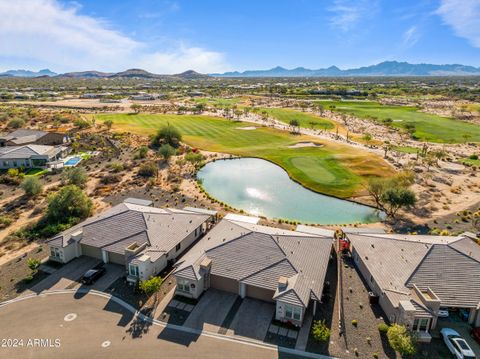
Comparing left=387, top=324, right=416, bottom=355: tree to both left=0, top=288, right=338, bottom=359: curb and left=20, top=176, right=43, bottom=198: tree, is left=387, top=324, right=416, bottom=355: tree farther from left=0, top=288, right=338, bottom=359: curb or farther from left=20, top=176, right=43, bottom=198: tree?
left=20, top=176, right=43, bottom=198: tree

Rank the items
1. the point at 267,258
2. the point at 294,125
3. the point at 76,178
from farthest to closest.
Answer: the point at 294,125 < the point at 76,178 < the point at 267,258

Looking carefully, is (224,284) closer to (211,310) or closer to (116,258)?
(211,310)

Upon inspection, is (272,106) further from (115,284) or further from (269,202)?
(115,284)

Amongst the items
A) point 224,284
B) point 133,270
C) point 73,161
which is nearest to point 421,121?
point 224,284

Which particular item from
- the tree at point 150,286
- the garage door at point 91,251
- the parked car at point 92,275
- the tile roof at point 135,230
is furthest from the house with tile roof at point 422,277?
the garage door at point 91,251

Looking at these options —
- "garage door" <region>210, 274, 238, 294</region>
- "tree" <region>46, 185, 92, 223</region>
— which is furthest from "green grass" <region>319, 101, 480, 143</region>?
"tree" <region>46, 185, 92, 223</region>

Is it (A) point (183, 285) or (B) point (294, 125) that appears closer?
(A) point (183, 285)
